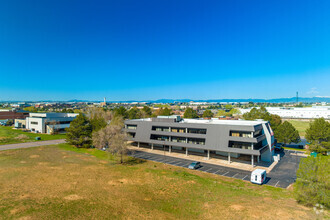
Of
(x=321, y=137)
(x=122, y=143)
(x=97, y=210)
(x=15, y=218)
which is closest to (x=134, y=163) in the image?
(x=122, y=143)

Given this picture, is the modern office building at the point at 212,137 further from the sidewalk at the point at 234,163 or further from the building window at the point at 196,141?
the sidewalk at the point at 234,163

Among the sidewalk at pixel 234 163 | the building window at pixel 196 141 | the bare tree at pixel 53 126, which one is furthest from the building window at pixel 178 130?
the bare tree at pixel 53 126

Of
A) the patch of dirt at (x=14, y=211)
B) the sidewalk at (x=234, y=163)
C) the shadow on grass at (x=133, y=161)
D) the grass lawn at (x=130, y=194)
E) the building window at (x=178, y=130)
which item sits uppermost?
the building window at (x=178, y=130)

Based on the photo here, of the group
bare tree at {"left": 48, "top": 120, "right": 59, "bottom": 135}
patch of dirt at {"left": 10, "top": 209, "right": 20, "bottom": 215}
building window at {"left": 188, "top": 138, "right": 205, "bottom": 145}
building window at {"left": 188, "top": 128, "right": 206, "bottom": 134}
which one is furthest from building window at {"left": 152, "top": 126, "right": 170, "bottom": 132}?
bare tree at {"left": 48, "top": 120, "right": 59, "bottom": 135}

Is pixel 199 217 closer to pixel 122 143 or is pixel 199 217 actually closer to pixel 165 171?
pixel 165 171

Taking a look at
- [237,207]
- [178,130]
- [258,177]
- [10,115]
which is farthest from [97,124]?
[10,115]

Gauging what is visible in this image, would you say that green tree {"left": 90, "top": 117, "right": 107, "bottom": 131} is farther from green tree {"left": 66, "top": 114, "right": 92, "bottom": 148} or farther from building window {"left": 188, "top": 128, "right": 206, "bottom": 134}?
building window {"left": 188, "top": 128, "right": 206, "bottom": 134}
